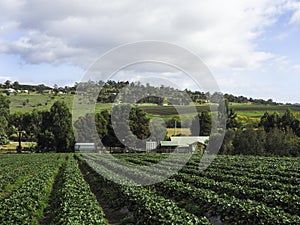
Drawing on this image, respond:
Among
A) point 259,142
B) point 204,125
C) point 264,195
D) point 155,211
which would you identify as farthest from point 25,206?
point 204,125

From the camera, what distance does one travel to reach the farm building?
261 ft

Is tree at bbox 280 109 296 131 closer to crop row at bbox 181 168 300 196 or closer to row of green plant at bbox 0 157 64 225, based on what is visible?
crop row at bbox 181 168 300 196

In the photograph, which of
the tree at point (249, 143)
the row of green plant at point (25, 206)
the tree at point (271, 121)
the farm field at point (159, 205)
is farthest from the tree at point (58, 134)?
the row of green plant at point (25, 206)

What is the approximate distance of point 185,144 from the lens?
3297 inches

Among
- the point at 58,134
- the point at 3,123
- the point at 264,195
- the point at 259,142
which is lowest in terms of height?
the point at 259,142

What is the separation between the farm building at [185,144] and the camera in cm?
7944

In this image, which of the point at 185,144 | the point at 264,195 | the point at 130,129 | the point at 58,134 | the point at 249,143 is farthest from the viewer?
the point at 58,134

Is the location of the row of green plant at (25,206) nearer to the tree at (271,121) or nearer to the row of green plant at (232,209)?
the row of green plant at (232,209)

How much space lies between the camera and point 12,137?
108875 mm

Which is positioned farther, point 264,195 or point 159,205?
point 264,195

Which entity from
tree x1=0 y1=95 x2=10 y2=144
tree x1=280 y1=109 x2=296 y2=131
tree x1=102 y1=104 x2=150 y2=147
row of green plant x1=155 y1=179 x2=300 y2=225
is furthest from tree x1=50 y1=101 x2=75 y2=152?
row of green plant x1=155 y1=179 x2=300 y2=225

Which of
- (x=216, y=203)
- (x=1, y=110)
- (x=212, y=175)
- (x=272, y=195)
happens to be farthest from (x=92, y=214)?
(x=1, y=110)

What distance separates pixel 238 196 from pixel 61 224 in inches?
361

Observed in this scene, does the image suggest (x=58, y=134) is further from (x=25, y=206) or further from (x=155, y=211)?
(x=155, y=211)
